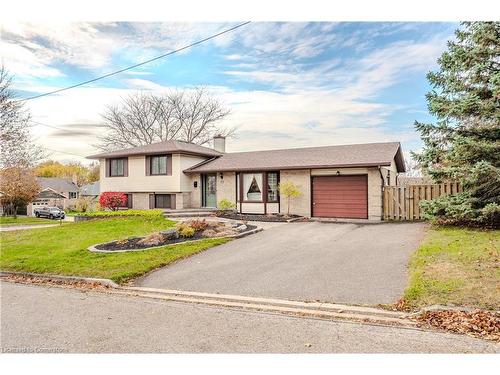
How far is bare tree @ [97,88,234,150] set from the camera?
111 ft

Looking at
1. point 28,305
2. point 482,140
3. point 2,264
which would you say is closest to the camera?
point 28,305

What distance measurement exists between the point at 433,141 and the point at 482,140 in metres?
1.21

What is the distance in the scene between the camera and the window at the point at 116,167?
20.7 metres

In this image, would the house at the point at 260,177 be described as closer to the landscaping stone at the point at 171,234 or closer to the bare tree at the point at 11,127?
the bare tree at the point at 11,127

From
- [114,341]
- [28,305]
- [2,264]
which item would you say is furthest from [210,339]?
[2,264]

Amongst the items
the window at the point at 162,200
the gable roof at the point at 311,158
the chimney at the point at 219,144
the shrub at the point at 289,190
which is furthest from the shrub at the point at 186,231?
the chimney at the point at 219,144

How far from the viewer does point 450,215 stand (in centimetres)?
1046

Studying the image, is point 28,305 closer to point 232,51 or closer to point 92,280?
point 92,280

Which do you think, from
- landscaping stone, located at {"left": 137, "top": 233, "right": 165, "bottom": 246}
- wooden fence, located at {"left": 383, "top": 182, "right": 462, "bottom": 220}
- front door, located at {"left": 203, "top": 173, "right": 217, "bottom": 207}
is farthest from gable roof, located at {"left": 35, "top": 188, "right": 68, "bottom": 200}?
wooden fence, located at {"left": 383, "top": 182, "right": 462, "bottom": 220}

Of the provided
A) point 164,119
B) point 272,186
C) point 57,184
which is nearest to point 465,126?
point 272,186

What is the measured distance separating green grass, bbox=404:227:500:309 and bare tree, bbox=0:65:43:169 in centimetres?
1732

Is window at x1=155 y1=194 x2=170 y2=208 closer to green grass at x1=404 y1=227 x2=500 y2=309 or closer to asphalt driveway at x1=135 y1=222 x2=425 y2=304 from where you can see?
asphalt driveway at x1=135 y1=222 x2=425 y2=304

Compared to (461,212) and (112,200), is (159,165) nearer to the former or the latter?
(112,200)

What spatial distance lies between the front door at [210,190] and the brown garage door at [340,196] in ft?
18.4
